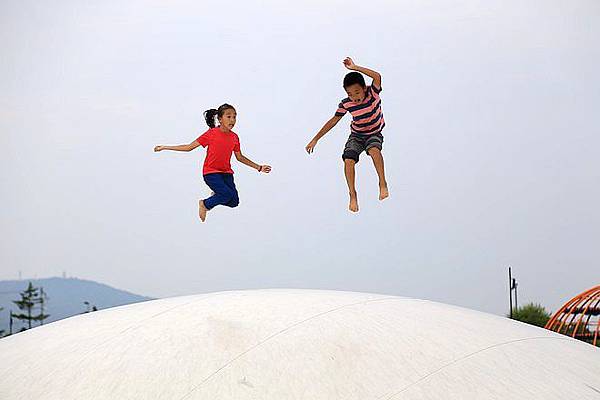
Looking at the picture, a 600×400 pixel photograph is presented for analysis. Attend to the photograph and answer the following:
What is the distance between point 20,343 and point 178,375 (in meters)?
1.79

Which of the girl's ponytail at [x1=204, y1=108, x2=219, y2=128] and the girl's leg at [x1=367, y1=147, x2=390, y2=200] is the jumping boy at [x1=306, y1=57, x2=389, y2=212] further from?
the girl's ponytail at [x1=204, y1=108, x2=219, y2=128]

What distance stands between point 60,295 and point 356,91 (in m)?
21.1

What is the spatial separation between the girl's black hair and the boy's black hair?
1221 millimetres

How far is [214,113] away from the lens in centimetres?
861

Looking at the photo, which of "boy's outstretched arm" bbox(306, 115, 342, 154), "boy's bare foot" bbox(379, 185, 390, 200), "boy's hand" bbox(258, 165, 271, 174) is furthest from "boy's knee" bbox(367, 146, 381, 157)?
"boy's hand" bbox(258, 165, 271, 174)

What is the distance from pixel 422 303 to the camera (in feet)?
21.1

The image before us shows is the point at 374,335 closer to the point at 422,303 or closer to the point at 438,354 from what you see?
the point at 438,354

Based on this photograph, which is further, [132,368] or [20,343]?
[20,343]

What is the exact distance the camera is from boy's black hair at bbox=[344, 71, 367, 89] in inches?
319

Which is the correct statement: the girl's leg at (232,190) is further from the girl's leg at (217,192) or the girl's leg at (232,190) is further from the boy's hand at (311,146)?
the boy's hand at (311,146)

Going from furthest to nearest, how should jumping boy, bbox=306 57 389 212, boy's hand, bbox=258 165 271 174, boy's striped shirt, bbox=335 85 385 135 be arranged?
boy's hand, bbox=258 165 271 174, boy's striped shirt, bbox=335 85 385 135, jumping boy, bbox=306 57 389 212

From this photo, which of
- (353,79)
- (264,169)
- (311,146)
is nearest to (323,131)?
(311,146)

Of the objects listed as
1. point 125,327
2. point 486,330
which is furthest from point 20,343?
point 486,330

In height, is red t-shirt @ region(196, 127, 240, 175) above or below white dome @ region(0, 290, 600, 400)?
above
